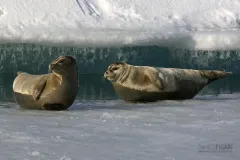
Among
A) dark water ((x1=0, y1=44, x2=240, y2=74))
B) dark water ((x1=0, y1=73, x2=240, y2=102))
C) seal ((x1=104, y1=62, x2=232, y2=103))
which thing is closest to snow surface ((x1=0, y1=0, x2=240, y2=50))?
dark water ((x1=0, y1=44, x2=240, y2=74))

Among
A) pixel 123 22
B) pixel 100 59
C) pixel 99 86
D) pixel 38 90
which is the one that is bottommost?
pixel 99 86

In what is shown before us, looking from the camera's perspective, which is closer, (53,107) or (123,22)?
(53,107)

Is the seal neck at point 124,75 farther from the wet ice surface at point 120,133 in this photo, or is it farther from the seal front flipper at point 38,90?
the seal front flipper at point 38,90

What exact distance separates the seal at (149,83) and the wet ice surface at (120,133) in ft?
2.43

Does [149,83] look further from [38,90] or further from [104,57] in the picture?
[104,57]

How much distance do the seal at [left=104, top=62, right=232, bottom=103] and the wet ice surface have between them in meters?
0.74

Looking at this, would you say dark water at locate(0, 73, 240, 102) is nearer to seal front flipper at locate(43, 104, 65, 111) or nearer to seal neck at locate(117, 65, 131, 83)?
seal neck at locate(117, 65, 131, 83)

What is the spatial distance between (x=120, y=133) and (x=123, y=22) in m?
7.11

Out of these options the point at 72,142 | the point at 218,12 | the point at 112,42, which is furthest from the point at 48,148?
the point at 218,12

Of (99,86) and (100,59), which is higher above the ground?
(100,59)

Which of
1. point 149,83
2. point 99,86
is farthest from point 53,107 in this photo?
point 99,86

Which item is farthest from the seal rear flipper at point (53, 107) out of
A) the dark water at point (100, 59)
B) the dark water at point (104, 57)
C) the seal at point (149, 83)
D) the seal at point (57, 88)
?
the dark water at point (104, 57)

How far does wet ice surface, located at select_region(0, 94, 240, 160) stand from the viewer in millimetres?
2631

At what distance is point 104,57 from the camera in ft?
31.0
